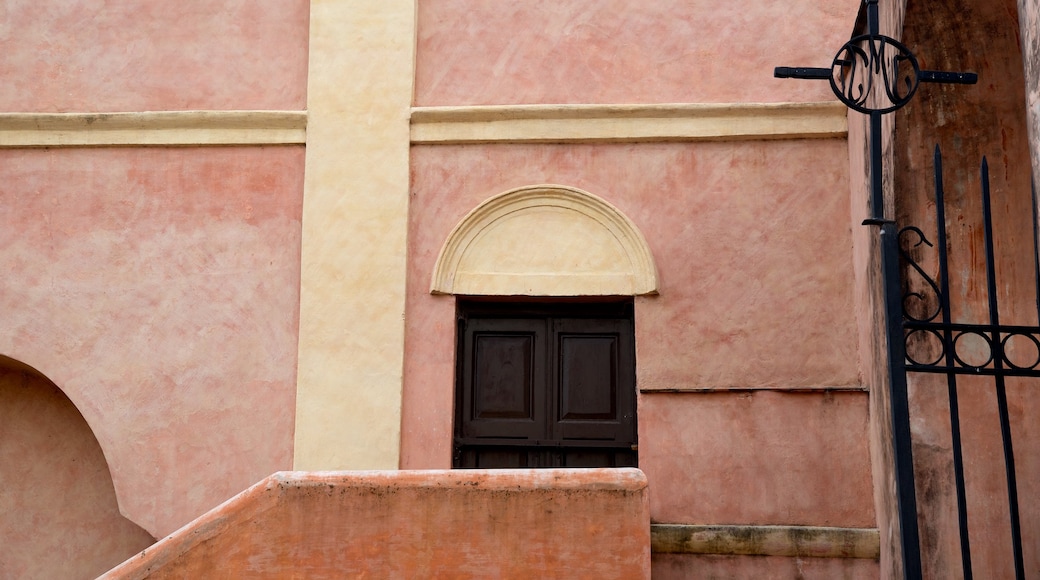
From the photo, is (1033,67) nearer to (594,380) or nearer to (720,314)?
(720,314)

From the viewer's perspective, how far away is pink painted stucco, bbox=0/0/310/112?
26.6ft

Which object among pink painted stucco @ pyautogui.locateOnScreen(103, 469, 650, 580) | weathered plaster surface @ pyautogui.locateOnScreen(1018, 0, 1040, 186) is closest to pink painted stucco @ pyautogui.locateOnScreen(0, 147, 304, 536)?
pink painted stucco @ pyautogui.locateOnScreen(103, 469, 650, 580)

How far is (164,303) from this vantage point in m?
7.83

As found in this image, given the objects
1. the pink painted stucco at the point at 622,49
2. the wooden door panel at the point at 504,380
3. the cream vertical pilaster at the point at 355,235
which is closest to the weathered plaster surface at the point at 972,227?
the pink painted stucco at the point at 622,49

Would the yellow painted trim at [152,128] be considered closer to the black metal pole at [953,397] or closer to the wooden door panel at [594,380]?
the wooden door panel at [594,380]

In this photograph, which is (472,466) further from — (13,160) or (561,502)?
(13,160)

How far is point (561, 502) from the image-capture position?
18.1ft

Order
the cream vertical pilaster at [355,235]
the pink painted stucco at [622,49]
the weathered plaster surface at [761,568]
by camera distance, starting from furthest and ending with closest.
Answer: the pink painted stucco at [622,49] → the cream vertical pilaster at [355,235] → the weathered plaster surface at [761,568]

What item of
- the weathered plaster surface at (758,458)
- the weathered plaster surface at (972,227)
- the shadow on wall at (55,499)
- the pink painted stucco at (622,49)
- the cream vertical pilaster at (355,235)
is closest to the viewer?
the weathered plaster surface at (972,227)

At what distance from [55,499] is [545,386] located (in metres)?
3.49

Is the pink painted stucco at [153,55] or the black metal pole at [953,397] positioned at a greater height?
the pink painted stucco at [153,55]

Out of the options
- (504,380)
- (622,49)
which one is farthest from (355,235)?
(622,49)

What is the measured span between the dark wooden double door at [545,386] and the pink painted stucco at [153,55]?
212 centimetres

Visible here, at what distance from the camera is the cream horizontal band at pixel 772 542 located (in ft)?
22.3
